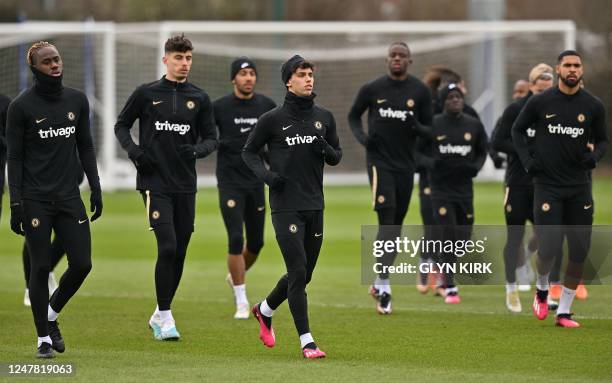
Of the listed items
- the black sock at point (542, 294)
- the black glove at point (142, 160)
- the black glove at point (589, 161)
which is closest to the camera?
the black glove at point (142, 160)

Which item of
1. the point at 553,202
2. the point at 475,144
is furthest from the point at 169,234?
the point at 475,144

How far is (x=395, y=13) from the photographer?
158 ft

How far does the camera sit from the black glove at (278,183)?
1020cm

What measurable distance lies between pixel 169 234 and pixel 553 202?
352cm

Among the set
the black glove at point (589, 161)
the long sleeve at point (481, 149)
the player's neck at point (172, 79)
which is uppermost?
the player's neck at point (172, 79)

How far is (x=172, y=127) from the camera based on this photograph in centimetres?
1138

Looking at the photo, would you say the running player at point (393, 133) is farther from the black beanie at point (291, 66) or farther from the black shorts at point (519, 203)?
the black beanie at point (291, 66)

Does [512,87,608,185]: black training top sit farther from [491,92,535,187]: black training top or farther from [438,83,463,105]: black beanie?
[438,83,463,105]: black beanie

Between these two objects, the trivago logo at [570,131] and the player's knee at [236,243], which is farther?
the player's knee at [236,243]

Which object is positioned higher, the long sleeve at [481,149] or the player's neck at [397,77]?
the player's neck at [397,77]

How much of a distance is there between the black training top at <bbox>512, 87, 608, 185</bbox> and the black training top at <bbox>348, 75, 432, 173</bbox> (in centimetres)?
176

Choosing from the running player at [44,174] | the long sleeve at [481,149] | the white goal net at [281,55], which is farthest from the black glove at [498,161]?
the white goal net at [281,55]

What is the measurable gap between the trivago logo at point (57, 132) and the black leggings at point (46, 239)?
1.68 ft

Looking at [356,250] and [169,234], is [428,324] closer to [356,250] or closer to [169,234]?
[169,234]
